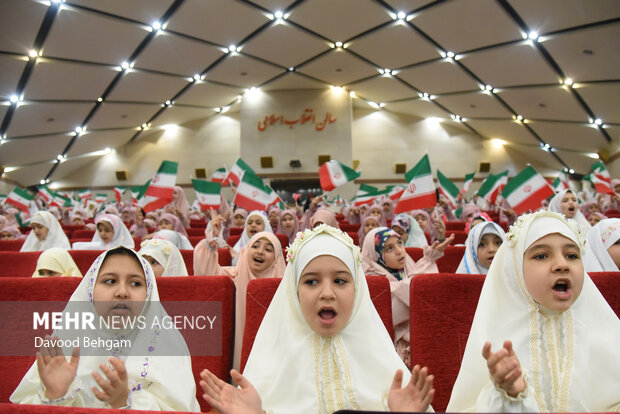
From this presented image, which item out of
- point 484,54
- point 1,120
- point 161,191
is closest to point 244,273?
point 161,191

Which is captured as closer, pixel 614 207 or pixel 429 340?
pixel 429 340

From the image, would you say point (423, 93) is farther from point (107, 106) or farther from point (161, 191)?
point (161, 191)

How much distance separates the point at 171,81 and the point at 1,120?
4.69 m

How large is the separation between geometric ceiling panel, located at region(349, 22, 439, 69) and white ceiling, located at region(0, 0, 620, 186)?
0.16 feet

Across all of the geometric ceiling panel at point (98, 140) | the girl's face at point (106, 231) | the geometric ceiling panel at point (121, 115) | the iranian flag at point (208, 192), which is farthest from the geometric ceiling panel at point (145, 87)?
the girl's face at point (106, 231)

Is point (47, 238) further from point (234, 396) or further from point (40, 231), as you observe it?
point (234, 396)

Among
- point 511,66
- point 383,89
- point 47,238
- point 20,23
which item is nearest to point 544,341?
point 47,238

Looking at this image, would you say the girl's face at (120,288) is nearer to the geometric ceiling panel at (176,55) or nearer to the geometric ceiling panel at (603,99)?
the geometric ceiling panel at (176,55)

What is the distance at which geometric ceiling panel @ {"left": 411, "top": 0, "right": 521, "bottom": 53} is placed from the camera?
10047mm

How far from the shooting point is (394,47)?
1320 cm

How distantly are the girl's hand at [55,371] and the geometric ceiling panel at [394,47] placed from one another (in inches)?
470

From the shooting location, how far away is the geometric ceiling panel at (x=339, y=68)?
1496 cm

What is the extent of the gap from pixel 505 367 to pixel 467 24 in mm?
11036

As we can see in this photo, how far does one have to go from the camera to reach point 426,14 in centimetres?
1098
